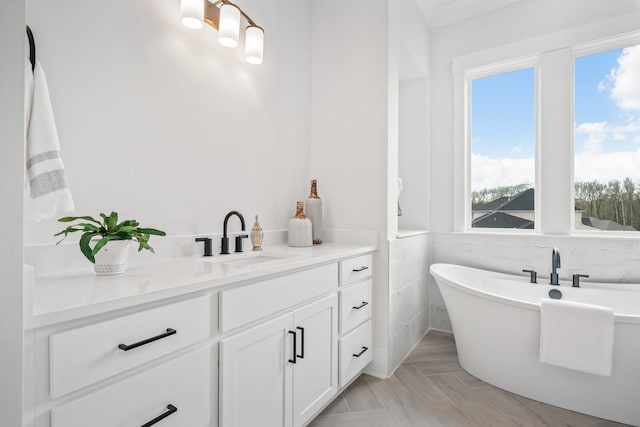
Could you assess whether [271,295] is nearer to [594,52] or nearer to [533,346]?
[533,346]

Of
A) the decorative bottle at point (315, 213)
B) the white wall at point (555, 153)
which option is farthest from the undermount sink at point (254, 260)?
the white wall at point (555, 153)

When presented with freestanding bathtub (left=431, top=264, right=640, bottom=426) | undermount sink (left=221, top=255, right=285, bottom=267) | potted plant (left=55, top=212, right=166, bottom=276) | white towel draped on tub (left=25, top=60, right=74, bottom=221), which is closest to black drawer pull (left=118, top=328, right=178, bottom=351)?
potted plant (left=55, top=212, right=166, bottom=276)

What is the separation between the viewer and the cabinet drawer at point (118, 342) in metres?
0.74

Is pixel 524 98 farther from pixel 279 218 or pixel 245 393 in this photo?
pixel 245 393

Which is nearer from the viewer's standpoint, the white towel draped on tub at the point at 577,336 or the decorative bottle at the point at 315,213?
the white towel draped on tub at the point at 577,336

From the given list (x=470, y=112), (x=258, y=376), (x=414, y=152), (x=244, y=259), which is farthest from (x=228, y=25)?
(x=470, y=112)

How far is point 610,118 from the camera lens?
103 inches

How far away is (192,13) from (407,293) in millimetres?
2246

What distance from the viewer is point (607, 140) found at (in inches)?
103

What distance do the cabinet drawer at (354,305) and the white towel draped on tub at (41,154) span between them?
1342 mm

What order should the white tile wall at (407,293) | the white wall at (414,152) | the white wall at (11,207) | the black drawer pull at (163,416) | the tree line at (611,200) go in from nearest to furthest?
1. the white wall at (11,207)
2. the black drawer pull at (163,416)
3. the white tile wall at (407,293)
4. the tree line at (611,200)
5. the white wall at (414,152)

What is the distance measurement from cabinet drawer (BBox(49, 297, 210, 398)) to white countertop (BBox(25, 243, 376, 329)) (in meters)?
0.04

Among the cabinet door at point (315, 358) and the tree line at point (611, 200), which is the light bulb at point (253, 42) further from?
the tree line at point (611, 200)

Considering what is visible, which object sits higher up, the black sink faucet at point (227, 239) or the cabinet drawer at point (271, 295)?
the black sink faucet at point (227, 239)
